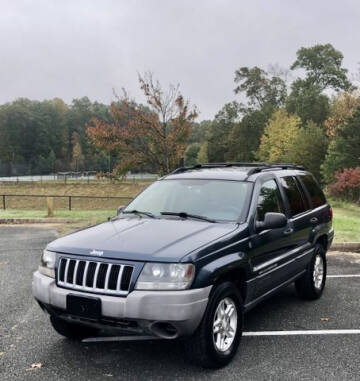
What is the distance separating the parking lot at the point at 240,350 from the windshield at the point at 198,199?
137 centimetres

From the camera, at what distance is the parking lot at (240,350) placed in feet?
12.7

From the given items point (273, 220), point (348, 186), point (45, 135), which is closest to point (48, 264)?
point (273, 220)

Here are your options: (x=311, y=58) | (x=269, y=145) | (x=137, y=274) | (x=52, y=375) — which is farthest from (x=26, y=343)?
(x=311, y=58)

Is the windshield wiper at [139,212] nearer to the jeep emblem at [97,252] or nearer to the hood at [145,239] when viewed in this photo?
the hood at [145,239]

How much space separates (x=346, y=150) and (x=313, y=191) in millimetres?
25146

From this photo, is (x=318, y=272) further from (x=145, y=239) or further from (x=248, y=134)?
(x=248, y=134)


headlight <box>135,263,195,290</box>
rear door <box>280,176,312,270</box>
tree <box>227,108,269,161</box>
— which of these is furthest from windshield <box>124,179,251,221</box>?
tree <box>227,108,269,161</box>

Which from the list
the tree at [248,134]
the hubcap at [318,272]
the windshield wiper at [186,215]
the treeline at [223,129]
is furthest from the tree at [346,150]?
the tree at [248,134]

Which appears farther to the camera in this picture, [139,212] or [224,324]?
[139,212]

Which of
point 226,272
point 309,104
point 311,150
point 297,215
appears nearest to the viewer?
point 226,272

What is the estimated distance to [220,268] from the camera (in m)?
3.85

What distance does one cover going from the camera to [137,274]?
11.8 feet

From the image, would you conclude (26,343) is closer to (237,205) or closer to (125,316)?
(125,316)

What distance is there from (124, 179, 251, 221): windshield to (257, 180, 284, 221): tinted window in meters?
0.21
